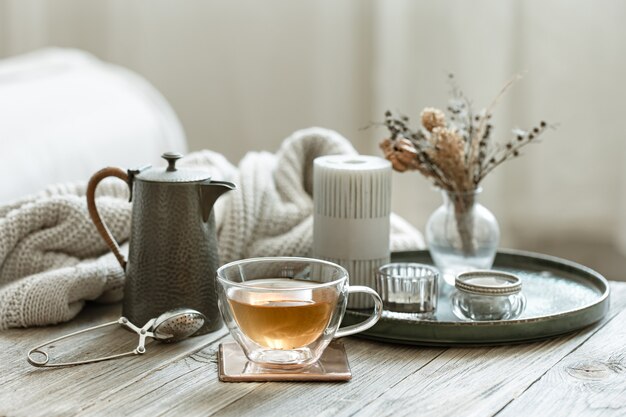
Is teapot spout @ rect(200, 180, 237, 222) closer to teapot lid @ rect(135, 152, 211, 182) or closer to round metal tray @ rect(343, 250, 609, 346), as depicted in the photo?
teapot lid @ rect(135, 152, 211, 182)

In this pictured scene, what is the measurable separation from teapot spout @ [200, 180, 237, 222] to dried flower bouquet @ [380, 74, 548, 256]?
0.25m

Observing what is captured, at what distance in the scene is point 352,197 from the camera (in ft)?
3.89

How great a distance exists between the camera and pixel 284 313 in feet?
3.16

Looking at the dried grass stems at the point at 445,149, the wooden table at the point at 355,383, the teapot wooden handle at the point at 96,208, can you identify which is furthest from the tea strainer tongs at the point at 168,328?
the dried grass stems at the point at 445,149

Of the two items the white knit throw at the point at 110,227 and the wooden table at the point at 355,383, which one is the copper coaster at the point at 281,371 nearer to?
the wooden table at the point at 355,383

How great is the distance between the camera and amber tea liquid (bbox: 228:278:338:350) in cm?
96

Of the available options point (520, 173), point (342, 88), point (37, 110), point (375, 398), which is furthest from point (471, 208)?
point (342, 88)

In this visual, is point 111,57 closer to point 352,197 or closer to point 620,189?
point 620,189

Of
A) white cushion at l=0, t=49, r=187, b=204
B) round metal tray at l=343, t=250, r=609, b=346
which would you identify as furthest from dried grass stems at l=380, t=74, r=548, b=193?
white cushion at l=0, t=49, r=187, b=204

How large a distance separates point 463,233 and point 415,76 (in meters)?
1.17

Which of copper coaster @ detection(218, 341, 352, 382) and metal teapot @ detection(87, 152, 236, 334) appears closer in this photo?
copper coaster @ detection(218, 341, 352, 382)

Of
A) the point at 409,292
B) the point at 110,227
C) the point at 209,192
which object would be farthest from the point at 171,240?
the point at 409,292

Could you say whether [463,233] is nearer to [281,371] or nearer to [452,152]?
[452,152]

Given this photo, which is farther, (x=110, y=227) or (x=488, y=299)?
(x=110, y=227)
